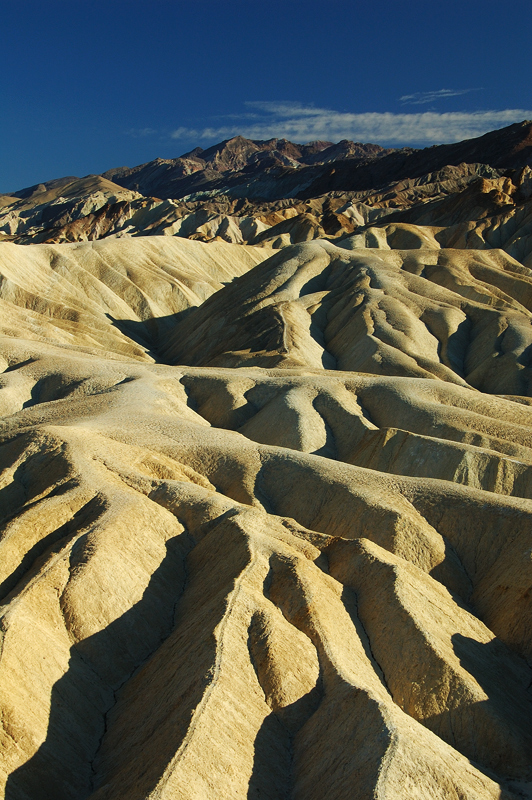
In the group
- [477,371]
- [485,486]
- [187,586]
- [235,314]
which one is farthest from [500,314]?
[187,586]

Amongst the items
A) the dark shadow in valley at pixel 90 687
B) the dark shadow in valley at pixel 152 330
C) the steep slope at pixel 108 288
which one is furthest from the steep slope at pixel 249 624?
the dark shadow in valley at pixel 152 330

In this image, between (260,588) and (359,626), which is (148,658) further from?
(359,626)

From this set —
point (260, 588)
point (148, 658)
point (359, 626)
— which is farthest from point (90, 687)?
point (359, 626)

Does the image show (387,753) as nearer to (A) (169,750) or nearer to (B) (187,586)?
(A) (169,750)

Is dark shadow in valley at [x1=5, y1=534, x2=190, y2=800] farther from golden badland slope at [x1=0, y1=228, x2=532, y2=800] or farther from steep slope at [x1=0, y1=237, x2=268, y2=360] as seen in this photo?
steep slope at [x1=0, y1=237, x2=268, y2=360]

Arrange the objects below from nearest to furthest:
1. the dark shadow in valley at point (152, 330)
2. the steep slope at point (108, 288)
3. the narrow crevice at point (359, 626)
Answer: the narrow crevice at point (359, 626)
the steep slope at point (108, 288)
the dark shadow in valley at point (152, 330)

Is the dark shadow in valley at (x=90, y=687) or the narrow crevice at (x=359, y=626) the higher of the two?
the dark shadow in valley at (x=90, y=687)

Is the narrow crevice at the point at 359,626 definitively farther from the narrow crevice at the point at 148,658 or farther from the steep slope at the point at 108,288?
the steep slope at the point at 108,288
